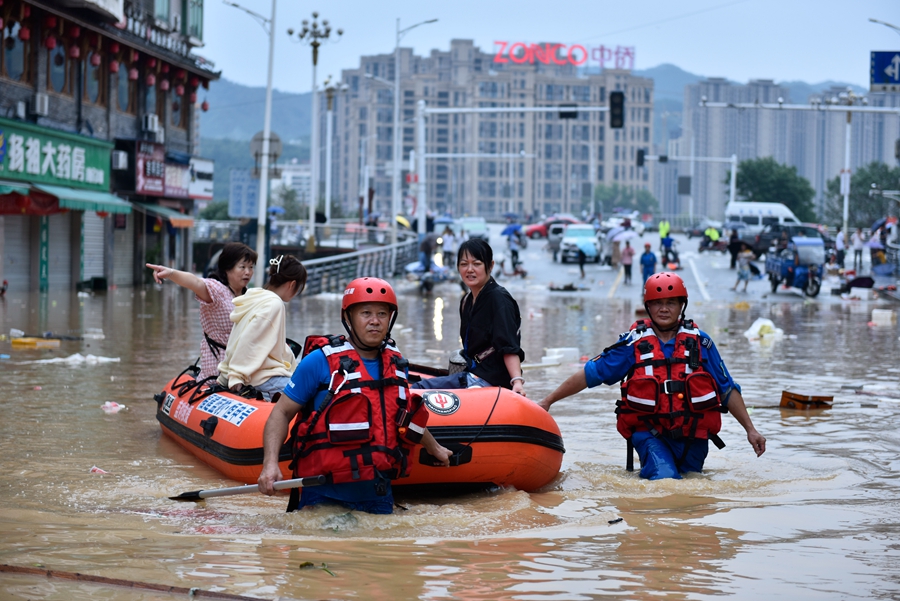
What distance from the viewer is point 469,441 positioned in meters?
6.52

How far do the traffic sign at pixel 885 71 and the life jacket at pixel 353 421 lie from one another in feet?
89.9

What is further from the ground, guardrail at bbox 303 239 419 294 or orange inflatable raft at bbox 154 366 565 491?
guardrail at bbox 303 239 419 294

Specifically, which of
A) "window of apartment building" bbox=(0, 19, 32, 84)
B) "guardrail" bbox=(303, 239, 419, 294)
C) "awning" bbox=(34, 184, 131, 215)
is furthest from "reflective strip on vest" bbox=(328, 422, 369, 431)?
"window of apartment building" bbox=(0, 19, 32, 84)

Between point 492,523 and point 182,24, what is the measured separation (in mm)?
34991

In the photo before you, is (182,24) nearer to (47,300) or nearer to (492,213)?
(47,300)

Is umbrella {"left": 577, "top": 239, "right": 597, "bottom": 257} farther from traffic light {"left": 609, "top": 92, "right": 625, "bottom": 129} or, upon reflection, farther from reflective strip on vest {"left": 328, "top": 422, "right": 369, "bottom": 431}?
reflective strip on vest {"left": 328, "top": 422, "right": 369, "bottom": 431}

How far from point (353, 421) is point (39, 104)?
24.9m

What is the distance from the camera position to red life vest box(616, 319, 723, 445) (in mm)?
6750

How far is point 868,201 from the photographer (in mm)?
95500

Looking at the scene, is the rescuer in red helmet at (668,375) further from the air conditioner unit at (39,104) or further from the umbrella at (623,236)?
the umbrella at (623,236)

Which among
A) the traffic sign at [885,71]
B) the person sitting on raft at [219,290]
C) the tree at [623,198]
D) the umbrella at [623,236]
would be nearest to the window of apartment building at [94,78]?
the umbrella at [623,236]

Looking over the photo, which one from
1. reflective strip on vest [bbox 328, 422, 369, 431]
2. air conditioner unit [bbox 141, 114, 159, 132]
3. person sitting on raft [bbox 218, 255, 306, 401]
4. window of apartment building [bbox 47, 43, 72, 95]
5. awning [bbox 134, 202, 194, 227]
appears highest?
window of apartment building [bbox 47, 43, 72, 95]

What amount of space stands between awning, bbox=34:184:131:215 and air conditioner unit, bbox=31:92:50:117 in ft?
6.06

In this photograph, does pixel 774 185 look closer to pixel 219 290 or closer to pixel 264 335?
pixel 219 290
